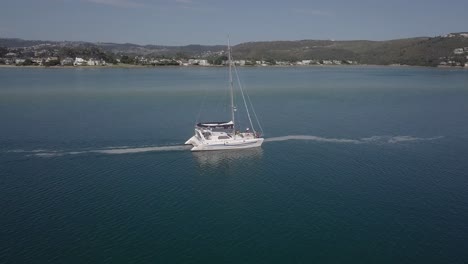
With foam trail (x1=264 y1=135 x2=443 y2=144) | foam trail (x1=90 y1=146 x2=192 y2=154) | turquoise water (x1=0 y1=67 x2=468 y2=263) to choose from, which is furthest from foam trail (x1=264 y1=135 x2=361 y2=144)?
foam trail (x1=90 y1=146 x2=192 y2=154)

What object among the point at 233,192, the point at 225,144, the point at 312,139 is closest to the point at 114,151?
the point at 225,144

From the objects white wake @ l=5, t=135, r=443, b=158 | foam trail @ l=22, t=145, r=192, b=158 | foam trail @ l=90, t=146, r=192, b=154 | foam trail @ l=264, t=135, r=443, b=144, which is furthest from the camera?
foam trail @ l=264, t=135, r=443, b=144

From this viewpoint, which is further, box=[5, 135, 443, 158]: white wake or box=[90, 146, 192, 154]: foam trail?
box=[90, 146, 192, 154]: foam trail

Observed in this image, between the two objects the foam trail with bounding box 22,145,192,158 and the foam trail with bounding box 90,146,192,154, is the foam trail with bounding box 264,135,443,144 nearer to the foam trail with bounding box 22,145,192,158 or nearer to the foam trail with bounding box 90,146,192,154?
the foam trail with bounding box 90,146,192,154

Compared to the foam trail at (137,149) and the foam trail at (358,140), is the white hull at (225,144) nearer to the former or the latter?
the foam trail at (137,149)

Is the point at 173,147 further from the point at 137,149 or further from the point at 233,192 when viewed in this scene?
the point at 233,192

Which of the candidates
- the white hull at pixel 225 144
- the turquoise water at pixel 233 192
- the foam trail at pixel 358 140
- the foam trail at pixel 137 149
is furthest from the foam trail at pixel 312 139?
the foam trail at pixel 137 149

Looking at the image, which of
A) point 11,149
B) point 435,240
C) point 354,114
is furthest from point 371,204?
point 354,114
